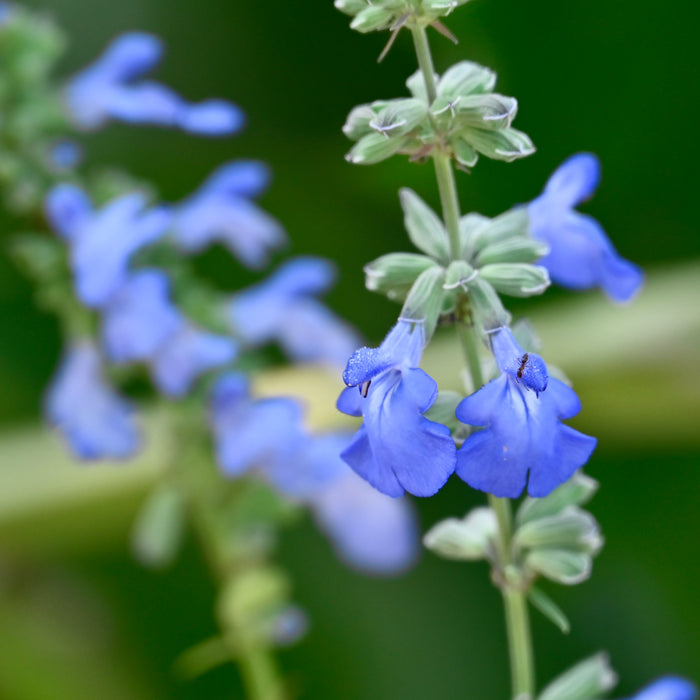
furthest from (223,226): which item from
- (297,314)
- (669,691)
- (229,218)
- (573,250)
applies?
(669,691)

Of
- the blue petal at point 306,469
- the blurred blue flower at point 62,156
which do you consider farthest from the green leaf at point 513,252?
the blurred blue flower at point 62,156

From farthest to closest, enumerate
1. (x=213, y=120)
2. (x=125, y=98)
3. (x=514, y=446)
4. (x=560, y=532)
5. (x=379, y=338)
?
1. (x=379, y=338)
2. (x=125, y=98)
3. (x=213, y=120)
4. (x=560, y=532)
5. (x=514, y=446)

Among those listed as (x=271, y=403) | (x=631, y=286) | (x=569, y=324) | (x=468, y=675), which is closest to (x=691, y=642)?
(x=468, y=675)

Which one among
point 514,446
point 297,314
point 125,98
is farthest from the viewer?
point 297,314

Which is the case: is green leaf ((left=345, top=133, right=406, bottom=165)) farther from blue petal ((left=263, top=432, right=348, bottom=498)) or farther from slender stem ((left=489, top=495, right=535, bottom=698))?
blue petal ((left=263, top=432, right=348, bottom=498))

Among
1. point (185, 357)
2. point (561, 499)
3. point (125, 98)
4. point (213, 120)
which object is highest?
point (125, 98)

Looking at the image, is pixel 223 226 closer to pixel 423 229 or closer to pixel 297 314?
pixel 297 314

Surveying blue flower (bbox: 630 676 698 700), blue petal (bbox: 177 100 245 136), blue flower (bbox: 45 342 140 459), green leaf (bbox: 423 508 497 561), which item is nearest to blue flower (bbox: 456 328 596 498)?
green leaf (bbox: 423 508 497 561)

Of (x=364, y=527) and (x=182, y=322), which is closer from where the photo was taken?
(x=182, y=322)
